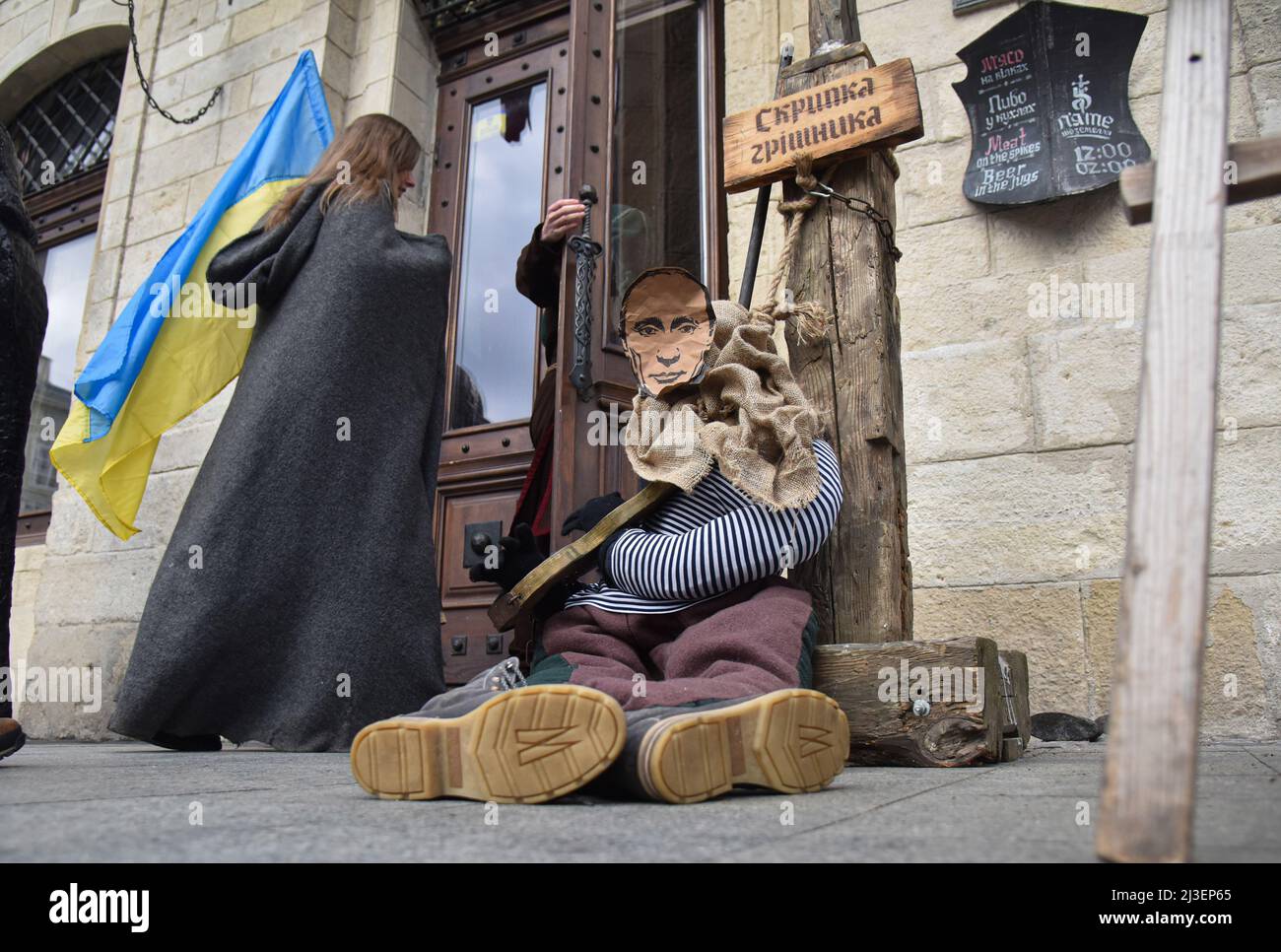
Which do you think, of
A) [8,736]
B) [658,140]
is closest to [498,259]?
[658,140]

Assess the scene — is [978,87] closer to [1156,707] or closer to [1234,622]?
[1234,622]

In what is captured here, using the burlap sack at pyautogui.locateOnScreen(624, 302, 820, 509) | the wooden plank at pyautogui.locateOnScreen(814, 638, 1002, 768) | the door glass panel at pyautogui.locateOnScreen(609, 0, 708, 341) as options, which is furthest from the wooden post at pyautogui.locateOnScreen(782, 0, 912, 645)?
the door glass panel at pyautogui.locateOnScreen(609, 0, 708, 341)

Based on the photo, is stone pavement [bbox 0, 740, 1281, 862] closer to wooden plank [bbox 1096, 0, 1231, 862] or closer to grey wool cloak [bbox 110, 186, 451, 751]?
wooden plank [bbox 1096, 0, 1231, 862]

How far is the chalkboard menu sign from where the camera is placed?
3.22 m

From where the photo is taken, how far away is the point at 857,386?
2.27m

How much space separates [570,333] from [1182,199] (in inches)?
74.0

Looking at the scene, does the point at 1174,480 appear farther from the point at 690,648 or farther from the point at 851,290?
the point at 851,290

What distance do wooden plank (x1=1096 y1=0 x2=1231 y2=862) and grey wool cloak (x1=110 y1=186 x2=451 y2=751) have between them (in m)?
2.15

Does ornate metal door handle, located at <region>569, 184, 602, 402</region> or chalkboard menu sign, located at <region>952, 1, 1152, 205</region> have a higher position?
chalkboard menu sign, located at <region>952, 1, 1152, 205</region>

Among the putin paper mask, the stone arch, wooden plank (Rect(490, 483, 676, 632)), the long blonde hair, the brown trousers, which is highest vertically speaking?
the stone arch

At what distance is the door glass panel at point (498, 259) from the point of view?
4.20 m

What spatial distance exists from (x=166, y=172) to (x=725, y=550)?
434cm

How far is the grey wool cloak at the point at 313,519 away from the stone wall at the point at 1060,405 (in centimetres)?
138

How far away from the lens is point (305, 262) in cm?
297
